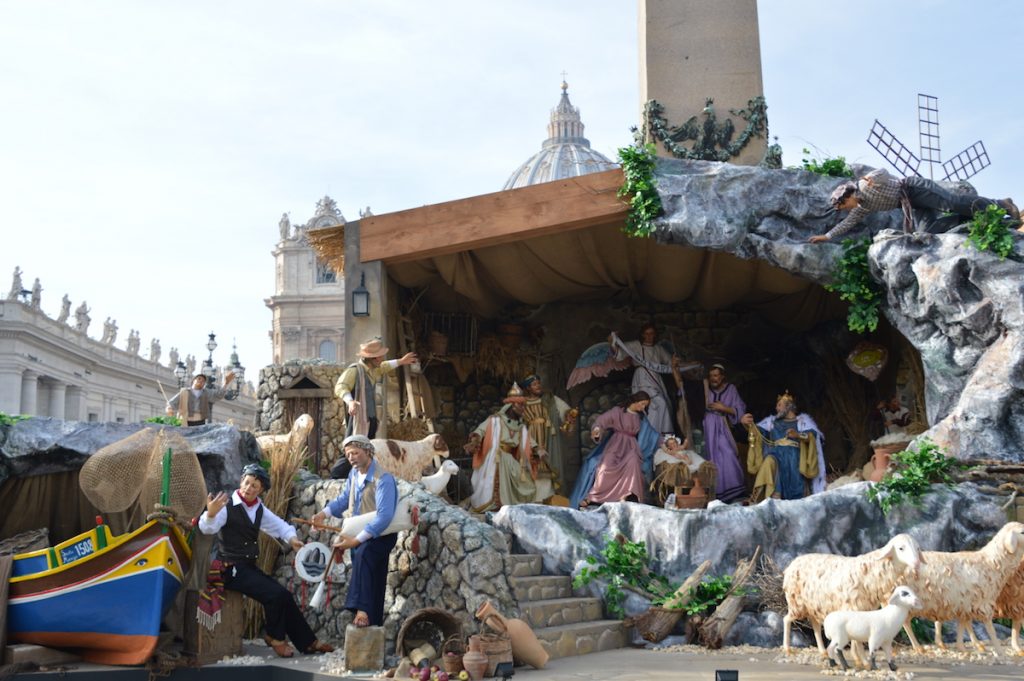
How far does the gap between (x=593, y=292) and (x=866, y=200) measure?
13.4 feet

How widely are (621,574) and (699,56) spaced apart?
7.48 metres

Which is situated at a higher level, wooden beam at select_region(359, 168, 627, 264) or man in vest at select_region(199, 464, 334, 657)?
wooden beam at select_region(359, 168, 627, 264)

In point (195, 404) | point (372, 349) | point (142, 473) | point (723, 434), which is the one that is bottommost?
point (142, 473)

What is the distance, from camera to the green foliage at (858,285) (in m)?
10.4

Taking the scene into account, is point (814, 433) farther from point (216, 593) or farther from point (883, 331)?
point (216, 593)

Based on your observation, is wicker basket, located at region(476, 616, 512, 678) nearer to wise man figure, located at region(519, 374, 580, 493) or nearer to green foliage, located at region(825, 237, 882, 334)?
wise man figure, located at region(519, 374, 580, 493)

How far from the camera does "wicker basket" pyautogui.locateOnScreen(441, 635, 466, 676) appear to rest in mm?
6418

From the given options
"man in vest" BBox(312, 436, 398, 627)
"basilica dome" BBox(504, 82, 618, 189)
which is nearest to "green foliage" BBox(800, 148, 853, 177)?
"man in vest" BBox(312, 436, 398, 627)

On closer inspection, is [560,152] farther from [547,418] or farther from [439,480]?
[439,480]

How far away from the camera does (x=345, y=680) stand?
6324 millimetres

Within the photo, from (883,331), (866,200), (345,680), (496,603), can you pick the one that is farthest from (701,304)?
(345,680)

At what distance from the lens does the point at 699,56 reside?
13141mm

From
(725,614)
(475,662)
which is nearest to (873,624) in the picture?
(725,614)

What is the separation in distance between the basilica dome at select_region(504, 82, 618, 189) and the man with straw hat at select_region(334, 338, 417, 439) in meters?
43.8
